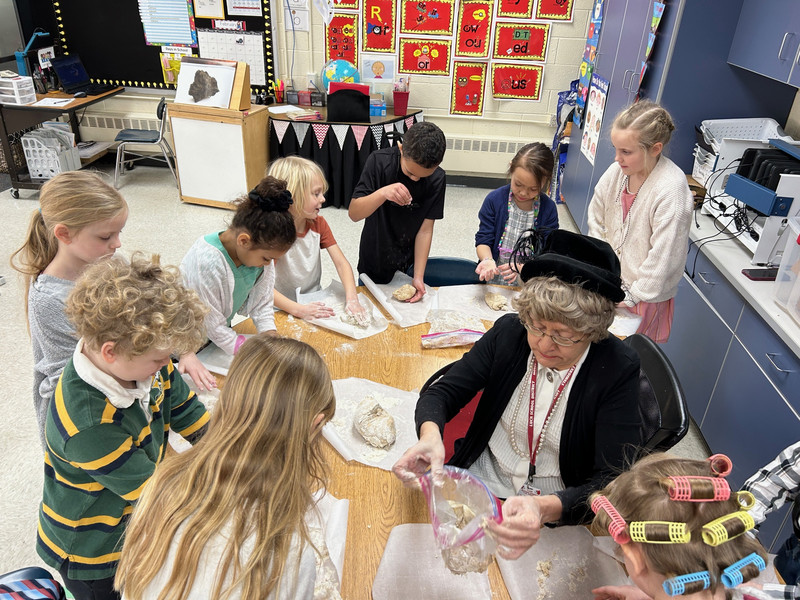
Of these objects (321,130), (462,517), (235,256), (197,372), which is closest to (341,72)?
(321,130)

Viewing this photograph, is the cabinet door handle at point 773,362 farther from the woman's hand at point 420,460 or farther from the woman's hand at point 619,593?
the woman's hand at point 420,460

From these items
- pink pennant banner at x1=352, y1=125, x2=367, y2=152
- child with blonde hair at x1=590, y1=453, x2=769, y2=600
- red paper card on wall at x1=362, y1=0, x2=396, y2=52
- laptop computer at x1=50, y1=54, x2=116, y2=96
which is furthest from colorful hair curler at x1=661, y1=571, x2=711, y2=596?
laptop computer at x1=50, y1=54, x2=116, y2=96

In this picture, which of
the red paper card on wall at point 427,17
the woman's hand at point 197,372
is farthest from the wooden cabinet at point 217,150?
the woman's hand at point 197,372

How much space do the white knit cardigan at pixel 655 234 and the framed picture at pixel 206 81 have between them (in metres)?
3.63

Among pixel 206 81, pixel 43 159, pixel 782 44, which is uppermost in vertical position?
pixel 782 44

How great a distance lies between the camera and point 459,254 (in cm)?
468

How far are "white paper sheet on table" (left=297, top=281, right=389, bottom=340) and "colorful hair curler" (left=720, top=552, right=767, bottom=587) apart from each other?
138 centimetres

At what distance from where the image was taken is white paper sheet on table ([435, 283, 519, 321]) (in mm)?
2307

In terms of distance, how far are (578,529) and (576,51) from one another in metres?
5.17

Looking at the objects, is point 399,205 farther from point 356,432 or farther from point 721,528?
point 721,528

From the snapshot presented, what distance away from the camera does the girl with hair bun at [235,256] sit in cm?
177

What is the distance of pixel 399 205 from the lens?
258 centimetres

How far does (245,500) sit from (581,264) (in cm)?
92

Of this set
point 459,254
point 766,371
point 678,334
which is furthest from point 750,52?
point 459,254
